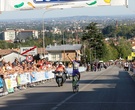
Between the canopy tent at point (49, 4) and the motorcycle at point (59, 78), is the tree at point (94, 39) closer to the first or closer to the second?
the motorcycle at point (59, 78)

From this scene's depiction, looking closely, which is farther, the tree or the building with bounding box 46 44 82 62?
the tree

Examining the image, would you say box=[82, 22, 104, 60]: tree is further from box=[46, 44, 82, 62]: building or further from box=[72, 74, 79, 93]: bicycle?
box=[72, 74, 79, 93]: bicycle

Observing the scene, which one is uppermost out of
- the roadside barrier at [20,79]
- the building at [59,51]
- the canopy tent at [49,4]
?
the canopy tent at [49,4]

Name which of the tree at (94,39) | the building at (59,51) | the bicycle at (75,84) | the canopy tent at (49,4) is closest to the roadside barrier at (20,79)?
the bicycle at (75,84)

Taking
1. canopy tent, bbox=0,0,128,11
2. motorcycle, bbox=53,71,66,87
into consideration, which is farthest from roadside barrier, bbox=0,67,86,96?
canopy tent, bbox=0,0,128,11

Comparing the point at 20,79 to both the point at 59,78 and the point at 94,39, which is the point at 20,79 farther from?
the point at 94,39

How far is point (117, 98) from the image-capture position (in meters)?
21.6

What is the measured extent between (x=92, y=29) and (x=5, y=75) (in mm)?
135471

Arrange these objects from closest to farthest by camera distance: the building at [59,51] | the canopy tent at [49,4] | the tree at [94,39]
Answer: the canopy tent at [49,4] < the building at [59,51] < the tree at [94,39]

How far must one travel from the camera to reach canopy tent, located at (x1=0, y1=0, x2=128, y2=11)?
2917 cm

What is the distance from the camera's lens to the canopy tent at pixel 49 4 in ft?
95.7

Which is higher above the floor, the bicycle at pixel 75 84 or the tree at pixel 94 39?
the tree at pixel 94 39

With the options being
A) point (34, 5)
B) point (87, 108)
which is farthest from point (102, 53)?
point (87, 108)

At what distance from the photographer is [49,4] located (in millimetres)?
29750
